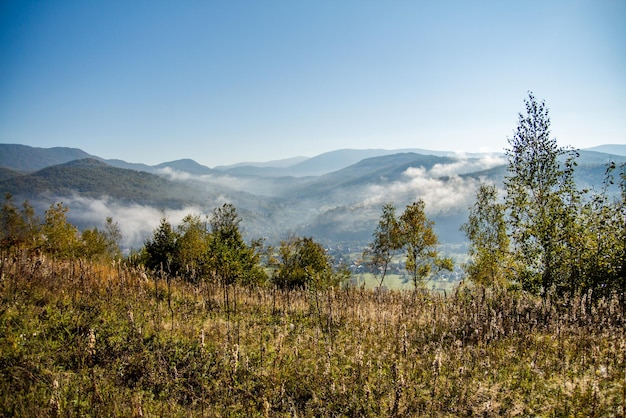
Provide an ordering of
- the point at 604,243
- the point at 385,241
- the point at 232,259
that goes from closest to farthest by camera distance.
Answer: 1. the point at 604,243
2. the point at 232,259
3. the point at 385,241

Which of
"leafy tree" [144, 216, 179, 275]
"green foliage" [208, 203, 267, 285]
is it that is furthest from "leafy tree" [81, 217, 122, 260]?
"green foliage" [208, 203, 267, 285]

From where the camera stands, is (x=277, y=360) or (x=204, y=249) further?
(x=204, y=249)

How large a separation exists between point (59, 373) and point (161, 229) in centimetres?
3164

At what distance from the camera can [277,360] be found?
30.2 ft

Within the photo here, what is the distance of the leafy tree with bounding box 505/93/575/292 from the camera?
20.1 meters

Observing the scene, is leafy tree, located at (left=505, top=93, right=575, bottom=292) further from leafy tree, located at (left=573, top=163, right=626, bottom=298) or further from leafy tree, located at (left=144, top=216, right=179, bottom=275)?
leafy tree, located at (left=144, top=216, right=179, bottom=275)

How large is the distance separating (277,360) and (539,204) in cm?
2053

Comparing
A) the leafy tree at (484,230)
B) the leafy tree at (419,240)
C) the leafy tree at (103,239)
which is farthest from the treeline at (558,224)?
the leafy tree at (103,239)

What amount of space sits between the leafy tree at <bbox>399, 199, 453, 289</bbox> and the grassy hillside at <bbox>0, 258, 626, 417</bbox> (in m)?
29.2

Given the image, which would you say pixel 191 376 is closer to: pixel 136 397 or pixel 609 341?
pixel 136 397

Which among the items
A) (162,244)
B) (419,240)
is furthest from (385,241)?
(162,244)

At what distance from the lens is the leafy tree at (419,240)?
136 feet

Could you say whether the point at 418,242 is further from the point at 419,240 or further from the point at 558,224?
the point at 558,224

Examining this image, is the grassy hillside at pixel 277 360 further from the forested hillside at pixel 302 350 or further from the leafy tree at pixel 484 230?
the leafy tree at pixel 484 230
